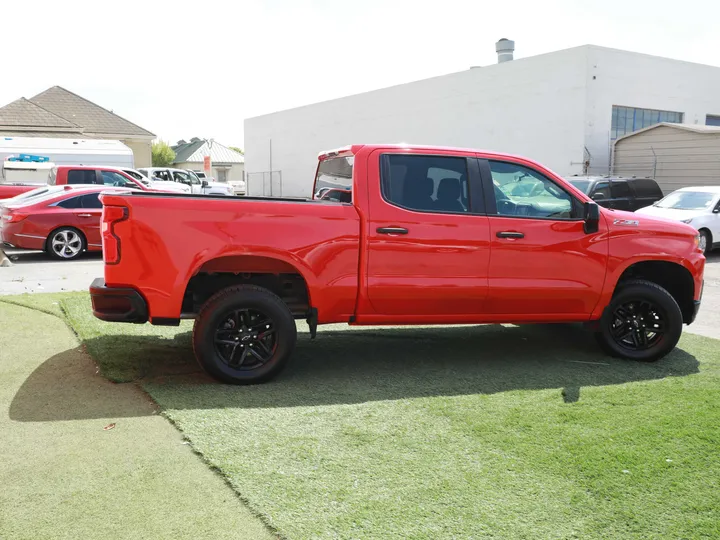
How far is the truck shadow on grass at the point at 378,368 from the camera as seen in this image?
5184mm

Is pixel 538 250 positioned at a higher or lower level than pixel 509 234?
lower

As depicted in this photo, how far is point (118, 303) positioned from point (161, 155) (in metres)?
78.2

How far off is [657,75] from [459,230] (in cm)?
2235

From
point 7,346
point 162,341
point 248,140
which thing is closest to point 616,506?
point 162,341

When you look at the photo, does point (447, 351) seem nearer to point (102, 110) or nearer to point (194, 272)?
point (194, 272)

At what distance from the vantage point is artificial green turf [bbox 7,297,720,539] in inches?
133

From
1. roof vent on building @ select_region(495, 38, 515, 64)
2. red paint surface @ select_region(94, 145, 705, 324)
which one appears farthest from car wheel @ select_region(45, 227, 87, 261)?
roof vent on building @ select_region(495, 38, 515, 64)

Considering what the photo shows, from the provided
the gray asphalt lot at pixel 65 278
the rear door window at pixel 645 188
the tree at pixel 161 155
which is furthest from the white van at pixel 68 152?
the tree at pixel 161 155

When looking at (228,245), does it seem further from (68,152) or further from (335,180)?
(68,152)

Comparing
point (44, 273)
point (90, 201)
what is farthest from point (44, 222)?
point (44, 273)

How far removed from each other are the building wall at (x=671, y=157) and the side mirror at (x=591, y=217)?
1599 centimetres

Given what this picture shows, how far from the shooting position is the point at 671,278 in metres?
6.80

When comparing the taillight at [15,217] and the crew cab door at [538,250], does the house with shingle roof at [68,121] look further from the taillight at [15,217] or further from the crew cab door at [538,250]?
the crew cab door at [538,250]

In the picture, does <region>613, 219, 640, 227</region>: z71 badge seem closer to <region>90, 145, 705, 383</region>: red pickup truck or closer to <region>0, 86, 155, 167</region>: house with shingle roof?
<region>90, 145, 705, 383</region>: red pickup truck
